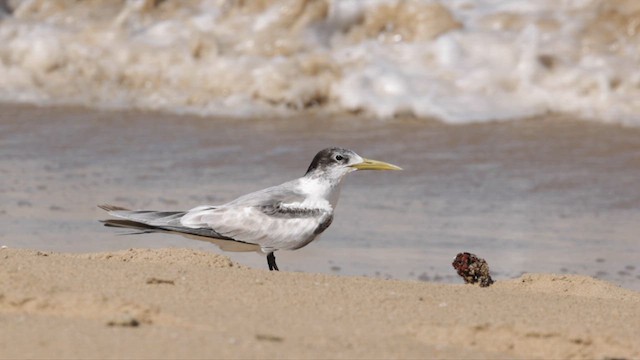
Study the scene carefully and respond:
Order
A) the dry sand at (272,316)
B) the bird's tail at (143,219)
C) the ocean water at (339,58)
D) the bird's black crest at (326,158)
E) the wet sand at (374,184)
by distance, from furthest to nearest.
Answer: the ocean water at (339,58), the wet sand at (374,184), the bird's black crest at (326,158), the bird's tail at (143,219), the dry sand at (272,316)

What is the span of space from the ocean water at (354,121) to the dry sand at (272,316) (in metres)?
1.87

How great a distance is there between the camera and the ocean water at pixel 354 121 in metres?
7.64

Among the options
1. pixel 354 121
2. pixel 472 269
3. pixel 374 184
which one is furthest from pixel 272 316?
pixel 354 121

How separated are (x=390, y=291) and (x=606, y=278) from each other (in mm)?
2148

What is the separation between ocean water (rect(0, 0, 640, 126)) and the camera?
1185 cm

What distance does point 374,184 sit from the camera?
903 cm

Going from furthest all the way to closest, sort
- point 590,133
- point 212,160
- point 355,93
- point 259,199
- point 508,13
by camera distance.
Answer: point 508,13 < point 355,93 < point 590,133 < point 212,160 < point 259,199

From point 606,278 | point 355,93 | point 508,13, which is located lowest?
point 606,278

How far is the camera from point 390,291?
505 centimetres

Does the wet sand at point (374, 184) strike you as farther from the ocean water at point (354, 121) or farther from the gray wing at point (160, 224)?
the gray wing at point (160, 224)

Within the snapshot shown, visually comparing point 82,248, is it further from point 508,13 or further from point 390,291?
point 508,13

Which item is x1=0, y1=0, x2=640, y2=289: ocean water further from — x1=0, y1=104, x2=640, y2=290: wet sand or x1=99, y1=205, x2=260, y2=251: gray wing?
x1=99, y1=205, x2=260, y2=251: gray wing

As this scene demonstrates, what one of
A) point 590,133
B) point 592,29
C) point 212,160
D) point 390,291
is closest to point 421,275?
point 390,291

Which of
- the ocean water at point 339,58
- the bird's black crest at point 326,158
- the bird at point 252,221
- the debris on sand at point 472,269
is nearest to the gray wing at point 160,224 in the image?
the bird at point 252,221
